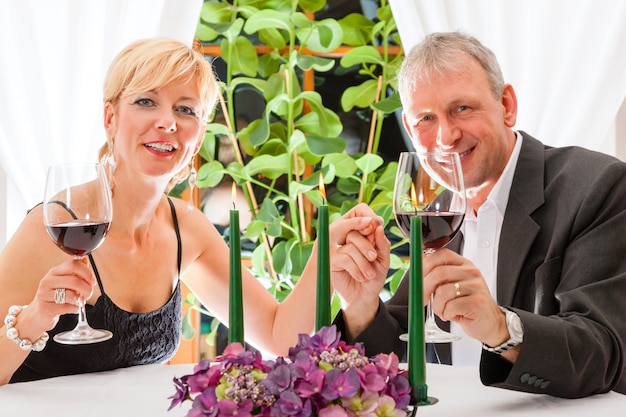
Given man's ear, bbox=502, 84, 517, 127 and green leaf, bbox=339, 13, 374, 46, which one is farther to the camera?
green leaf, bbox=339, 13, 374, 46

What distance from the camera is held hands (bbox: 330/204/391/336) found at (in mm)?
1828

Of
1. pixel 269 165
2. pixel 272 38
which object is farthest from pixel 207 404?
pixel 272 38

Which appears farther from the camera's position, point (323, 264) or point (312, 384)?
point (323, 264)

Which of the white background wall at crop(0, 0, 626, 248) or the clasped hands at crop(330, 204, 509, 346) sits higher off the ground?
the white background wall at crop(0, 0, 626, 248)

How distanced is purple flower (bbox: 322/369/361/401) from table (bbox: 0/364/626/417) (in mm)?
373

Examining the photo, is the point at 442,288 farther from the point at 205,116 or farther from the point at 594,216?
the point at 205,116

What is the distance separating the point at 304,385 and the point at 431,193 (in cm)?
55

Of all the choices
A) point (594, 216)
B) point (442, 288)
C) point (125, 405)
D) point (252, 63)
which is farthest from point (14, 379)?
point (252, 63)

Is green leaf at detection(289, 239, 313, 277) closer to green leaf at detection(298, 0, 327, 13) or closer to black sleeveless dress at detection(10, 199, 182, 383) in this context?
green leaf at detection(298, 0, 327, 13)

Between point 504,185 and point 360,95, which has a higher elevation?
point 360,95

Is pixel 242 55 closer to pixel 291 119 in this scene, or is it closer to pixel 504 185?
pixel 291 119

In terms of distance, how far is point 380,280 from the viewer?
189cm

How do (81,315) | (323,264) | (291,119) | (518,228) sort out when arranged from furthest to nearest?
(291,119)
(518,228)
(81,315)
(323,264)

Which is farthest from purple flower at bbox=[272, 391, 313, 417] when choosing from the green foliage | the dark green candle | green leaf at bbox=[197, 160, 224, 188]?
green leaf at bbox=[197, 160, 224, 188]
